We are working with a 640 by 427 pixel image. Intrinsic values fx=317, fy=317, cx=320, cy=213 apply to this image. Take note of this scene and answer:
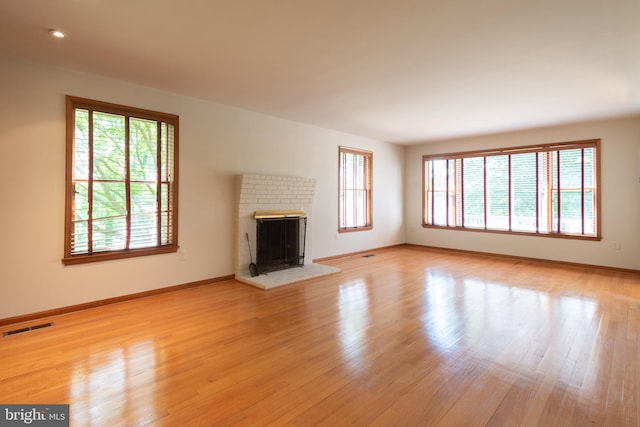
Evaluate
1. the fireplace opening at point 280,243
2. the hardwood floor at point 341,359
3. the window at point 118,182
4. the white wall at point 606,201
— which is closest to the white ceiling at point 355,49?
the window at point 118,182

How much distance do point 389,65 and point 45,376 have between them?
391 cm

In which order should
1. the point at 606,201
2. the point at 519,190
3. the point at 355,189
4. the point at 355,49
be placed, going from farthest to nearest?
the point at 355,189 → the point at 519,190 → the point at 606,201 → the point at 355,49

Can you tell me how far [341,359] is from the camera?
2453 millimetres

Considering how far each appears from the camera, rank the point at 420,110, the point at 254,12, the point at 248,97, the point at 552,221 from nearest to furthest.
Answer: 1. the point at 254,12
2. the point at 248,97
3. the point at 420,110
4. the point at 552,221

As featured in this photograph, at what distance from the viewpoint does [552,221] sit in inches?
239

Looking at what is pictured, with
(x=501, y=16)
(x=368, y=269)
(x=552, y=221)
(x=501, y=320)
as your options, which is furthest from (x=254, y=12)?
(x=552, y=221)

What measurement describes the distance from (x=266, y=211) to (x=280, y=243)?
615 millimetres

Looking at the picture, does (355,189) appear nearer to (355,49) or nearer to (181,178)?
(181,178)

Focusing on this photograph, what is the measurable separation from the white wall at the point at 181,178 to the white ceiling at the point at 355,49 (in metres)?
0.27

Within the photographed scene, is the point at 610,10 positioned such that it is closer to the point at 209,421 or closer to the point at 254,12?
the point at 254,12

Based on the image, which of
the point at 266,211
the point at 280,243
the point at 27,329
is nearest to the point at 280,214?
the point at 266,211

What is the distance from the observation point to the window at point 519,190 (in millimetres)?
5746

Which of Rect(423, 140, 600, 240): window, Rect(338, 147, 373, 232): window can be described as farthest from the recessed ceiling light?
Rect(423, 140, 600, 240): window

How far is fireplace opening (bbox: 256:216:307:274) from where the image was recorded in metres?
5.10
